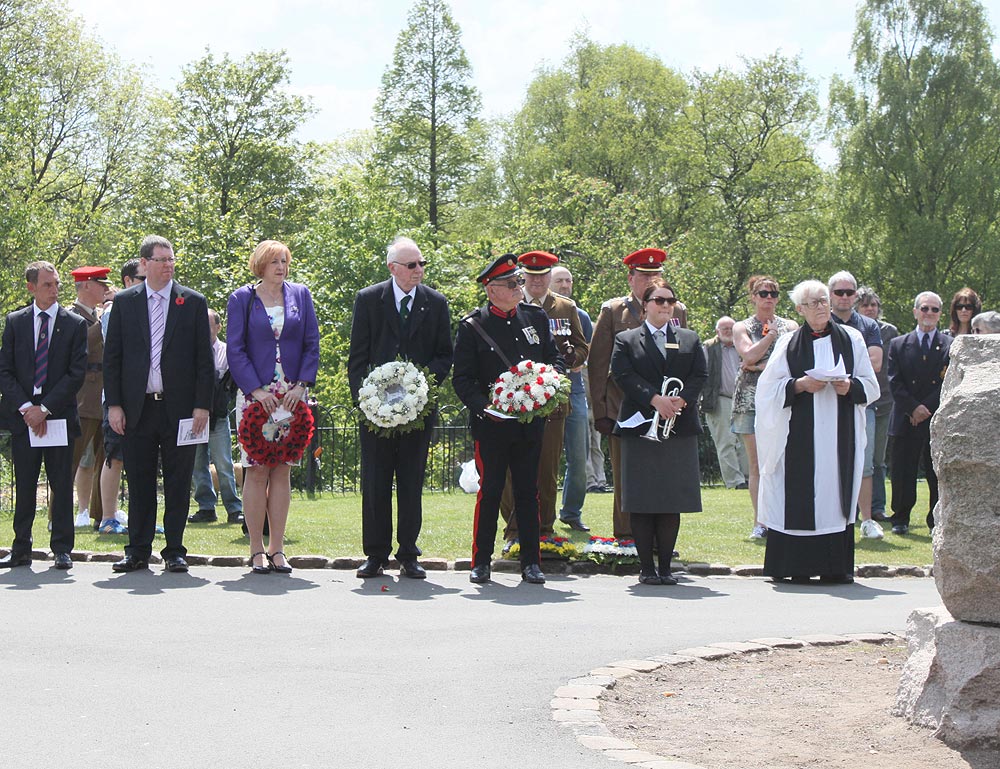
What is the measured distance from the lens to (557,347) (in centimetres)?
1114

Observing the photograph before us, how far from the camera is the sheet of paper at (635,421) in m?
10.0

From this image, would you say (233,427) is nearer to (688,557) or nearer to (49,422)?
(49,422)

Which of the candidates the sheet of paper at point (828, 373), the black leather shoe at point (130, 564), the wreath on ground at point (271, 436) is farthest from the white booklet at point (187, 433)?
the sheet of paper at point (828, 373)

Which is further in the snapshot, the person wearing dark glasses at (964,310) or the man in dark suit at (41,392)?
the person wearing dark glasses at (964,310)

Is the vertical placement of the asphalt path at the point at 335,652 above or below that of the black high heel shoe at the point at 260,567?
below

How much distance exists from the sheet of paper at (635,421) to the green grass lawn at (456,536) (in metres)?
1.47

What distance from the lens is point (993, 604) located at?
18.1 feet

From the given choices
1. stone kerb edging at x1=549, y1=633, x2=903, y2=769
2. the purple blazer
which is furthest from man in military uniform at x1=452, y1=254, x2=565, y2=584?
stone kerb edging at x1=549, y1=633, x2=903, y2=769

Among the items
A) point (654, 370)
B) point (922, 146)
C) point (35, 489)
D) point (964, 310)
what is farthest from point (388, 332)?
point (922, 146)

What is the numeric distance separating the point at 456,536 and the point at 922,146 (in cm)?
4069

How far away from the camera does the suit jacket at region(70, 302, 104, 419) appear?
12.6 meters

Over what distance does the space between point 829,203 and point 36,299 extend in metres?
Result: 43.8

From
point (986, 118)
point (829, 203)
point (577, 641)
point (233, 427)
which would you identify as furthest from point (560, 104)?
point (577, 641)

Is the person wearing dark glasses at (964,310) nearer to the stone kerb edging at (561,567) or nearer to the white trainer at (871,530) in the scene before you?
the white trainer at (871,530)
